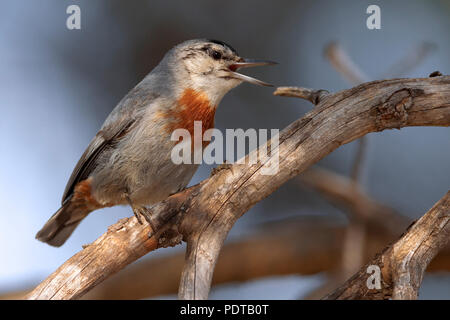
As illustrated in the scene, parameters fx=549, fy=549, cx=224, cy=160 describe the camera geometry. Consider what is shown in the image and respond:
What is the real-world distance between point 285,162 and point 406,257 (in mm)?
941

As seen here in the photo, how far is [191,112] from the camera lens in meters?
4.50

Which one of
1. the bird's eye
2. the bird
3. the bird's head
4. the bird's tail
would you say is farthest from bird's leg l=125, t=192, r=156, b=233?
the bird's eye

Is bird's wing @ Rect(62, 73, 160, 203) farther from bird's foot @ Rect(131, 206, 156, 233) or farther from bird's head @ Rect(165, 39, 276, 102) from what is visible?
bird's foot @ Rect(131, 206, 156, 233)

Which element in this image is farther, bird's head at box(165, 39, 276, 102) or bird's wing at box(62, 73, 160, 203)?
bird's head at box(165, 39, 276, 102)

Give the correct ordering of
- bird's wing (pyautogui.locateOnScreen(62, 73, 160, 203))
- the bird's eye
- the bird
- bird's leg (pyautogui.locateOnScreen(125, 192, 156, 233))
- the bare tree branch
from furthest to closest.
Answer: the bird's eye → bird's wing (pyautogui.locateOnScreen(62, 73, 160, 203)) → the bird → bird's leg (pyautogui.locateOnScreen(125, 192, 156, 233)) → the bare tree branch

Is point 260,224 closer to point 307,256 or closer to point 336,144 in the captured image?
point 307,256

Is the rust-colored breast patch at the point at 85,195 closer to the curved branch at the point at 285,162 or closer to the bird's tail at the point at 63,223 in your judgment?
the bird's tail at the point at 63,223

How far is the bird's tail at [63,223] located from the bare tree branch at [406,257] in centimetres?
261

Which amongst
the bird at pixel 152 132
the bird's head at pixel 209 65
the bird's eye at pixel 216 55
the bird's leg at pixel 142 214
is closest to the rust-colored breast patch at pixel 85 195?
the bird at pixel 152 132

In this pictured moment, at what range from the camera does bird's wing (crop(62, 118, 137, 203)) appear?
4.58 meters

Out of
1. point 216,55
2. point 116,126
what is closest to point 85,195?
point 116,126
